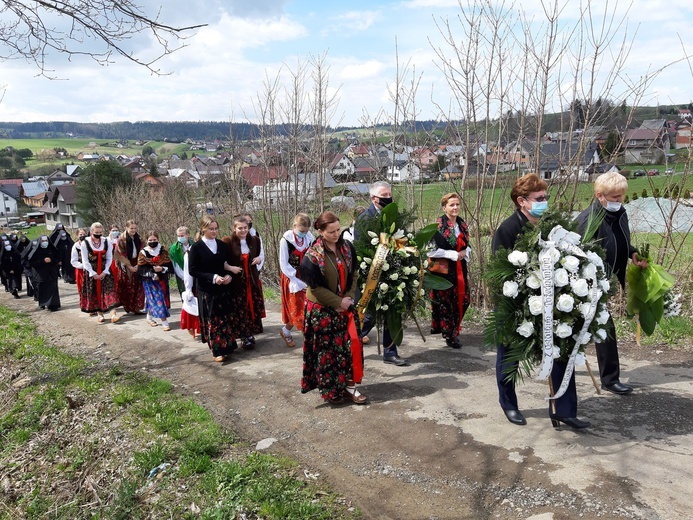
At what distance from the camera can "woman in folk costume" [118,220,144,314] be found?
36.6 ft

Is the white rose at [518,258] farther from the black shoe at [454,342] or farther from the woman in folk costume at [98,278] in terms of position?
the woman in folk costume at [98,278]

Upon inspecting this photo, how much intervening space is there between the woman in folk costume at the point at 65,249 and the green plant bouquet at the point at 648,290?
14540 mm

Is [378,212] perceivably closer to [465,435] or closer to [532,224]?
[532,224]

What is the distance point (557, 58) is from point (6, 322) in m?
11.8

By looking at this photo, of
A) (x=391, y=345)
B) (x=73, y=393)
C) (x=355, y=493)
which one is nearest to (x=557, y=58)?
(x=391, y=345)

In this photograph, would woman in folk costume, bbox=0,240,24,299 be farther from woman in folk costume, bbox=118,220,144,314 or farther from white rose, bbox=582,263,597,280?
white rose, bbox=582,263,597,280

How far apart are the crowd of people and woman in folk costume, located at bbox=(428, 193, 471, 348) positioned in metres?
0.01

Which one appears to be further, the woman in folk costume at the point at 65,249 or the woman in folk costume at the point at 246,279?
the woman in folk costume at the point at 65,249

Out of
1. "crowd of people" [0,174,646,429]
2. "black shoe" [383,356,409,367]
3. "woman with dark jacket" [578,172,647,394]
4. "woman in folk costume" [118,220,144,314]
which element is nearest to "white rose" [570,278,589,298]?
"crowd of people" [0,174,646,429]

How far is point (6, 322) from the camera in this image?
12375 mm

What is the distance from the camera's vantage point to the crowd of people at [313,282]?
5.27m

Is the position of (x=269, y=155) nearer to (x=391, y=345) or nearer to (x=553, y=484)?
(x=391, y=345)

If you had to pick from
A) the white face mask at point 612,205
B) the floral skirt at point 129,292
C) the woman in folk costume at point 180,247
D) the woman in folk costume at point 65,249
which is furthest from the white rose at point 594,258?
the woman in folk costume at point 65,249

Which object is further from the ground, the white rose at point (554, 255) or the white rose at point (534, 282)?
the white rose at point (554, 255)
